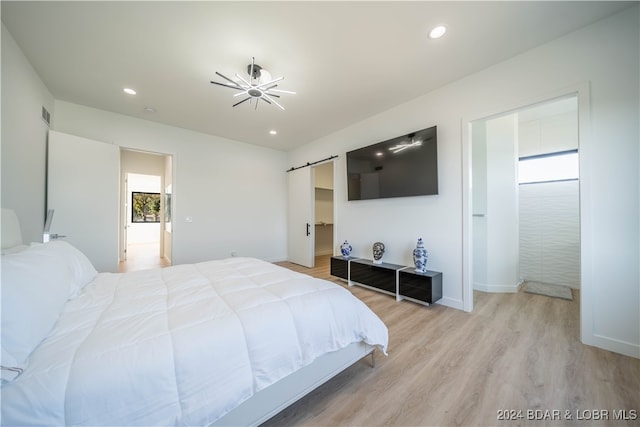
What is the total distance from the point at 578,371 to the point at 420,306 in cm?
137

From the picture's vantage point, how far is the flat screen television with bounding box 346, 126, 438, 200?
2.98 m

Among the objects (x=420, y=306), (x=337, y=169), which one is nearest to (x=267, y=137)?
(x=337, y=169)

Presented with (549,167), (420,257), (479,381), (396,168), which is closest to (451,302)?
(420,257)

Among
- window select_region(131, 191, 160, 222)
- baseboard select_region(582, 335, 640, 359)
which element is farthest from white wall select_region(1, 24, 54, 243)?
window select_region(131, 191, 160, 222)

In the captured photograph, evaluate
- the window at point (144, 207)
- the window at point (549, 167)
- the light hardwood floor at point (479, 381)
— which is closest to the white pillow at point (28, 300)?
the light hardwood floor at point (479, 381)

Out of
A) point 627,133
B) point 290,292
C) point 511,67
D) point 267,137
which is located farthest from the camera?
point 267,137

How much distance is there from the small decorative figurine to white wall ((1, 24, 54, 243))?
162 inches

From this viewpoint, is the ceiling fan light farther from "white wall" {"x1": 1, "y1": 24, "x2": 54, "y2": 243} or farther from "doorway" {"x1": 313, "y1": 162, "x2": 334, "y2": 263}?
"doorway" {"x1": 313, "y1": 162, "x2": 334, "y2": 263}

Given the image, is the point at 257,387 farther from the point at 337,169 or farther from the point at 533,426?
the point at 337,169

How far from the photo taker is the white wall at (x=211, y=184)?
11.8 ft

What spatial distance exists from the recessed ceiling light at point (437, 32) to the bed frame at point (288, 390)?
2757mm

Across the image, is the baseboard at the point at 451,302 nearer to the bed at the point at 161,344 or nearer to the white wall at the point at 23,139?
the bed at the point at 161,344

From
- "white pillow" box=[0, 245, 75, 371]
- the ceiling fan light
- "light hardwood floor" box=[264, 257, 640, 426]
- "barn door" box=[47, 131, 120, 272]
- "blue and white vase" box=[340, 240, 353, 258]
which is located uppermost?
the ceiling fan light

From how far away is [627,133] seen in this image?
185cm
